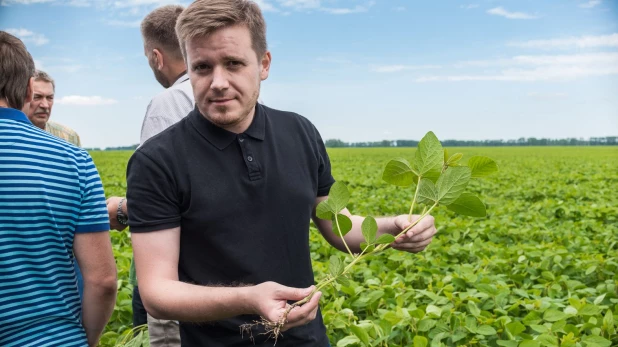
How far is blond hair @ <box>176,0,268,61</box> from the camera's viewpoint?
133 centimetres

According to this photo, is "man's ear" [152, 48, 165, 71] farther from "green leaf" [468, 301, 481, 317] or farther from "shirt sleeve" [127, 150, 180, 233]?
"green leaf" [468, 301, 481, 317]

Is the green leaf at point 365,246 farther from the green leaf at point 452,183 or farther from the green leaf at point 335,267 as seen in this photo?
the green leaf at point 452,183

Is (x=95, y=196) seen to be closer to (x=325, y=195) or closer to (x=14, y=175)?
(x=14, y=175)

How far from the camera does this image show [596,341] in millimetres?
2615

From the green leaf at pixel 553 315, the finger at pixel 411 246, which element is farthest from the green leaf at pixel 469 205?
the green leaf at pixel 553 315

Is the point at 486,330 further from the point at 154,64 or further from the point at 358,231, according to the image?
the point at 154,64

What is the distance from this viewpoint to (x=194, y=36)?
1.35 m

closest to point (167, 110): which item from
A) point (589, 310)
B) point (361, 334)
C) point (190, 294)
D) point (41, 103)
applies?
point (190, 294)

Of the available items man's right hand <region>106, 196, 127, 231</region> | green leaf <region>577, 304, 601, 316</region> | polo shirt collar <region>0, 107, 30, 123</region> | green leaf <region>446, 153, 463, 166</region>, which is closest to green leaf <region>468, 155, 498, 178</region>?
green leaf <region>446, 153, 463, 166</region>

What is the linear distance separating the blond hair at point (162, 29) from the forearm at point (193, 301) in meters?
1.38

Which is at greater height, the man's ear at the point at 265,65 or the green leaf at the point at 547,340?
the man's ear at the point at 265,65

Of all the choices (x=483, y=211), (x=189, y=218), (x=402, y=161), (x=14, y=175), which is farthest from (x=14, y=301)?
(x=483, y=211)

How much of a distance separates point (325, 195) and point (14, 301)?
0.81 meters

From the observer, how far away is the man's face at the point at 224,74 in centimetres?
135
